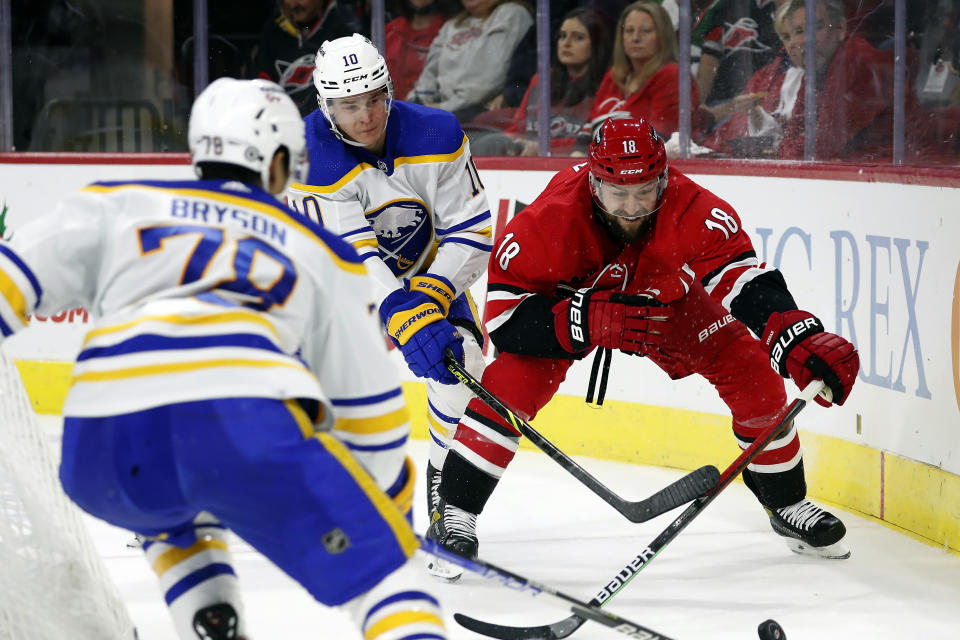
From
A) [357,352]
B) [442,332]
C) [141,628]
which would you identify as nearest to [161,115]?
[442,332]

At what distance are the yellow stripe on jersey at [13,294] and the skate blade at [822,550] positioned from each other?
207 centimetres

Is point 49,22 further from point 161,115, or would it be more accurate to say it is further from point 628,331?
point 628,331

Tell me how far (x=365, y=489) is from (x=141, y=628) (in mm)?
1318

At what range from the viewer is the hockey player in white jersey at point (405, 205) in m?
2.96

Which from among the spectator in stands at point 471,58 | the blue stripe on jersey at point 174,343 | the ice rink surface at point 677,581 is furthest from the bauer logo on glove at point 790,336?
the spectator in stands at point 471,58

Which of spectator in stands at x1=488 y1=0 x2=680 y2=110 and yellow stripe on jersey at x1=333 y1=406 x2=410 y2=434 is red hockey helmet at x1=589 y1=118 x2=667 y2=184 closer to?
yellow stripe on jersey at x1=333 y1=406 x2=410 y2=434

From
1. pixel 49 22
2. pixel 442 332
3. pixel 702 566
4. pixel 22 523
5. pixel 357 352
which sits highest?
pixel 49 22

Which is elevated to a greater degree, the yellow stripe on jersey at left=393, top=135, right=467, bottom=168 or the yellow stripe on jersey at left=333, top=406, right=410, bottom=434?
the yellow stripe on jersey at left=393, top=135, right=467, bottom=168

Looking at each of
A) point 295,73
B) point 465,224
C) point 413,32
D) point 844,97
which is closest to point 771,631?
point 465,224

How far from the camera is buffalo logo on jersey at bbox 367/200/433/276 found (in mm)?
3174

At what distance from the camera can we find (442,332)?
294 centimetres

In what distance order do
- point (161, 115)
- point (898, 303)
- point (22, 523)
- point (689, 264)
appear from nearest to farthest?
point (22, 523) → point (689, 264) → point (898, 303) → point (161, 115)

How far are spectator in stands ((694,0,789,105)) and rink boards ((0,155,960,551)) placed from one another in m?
0.37

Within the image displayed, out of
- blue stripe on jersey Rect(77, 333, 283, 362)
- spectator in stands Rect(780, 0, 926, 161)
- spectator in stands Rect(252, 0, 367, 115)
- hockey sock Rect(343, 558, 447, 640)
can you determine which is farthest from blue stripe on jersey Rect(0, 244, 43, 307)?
spectator in stands Rect(252, 0, 367, 115)
